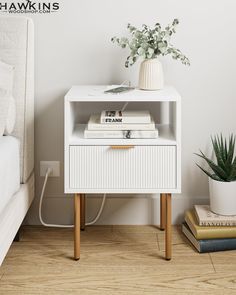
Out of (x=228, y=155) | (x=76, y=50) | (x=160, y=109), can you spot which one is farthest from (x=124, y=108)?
(x=228, y=155)

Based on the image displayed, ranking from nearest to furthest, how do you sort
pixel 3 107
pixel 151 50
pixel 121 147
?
pixel 3 107, pixel 121 147, pixel 151 50

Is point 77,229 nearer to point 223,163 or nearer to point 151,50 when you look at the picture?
point 223,163

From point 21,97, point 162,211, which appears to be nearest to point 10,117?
point 21,97

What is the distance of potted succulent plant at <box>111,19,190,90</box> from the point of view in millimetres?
2475

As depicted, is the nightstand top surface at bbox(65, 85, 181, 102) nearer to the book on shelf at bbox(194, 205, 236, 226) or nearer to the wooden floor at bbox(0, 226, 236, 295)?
the book on shelf at bbox(194, 205, 236, 226)

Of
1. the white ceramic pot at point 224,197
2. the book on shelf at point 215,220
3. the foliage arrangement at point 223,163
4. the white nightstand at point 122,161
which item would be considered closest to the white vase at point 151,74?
the white nightstand at point 122,161

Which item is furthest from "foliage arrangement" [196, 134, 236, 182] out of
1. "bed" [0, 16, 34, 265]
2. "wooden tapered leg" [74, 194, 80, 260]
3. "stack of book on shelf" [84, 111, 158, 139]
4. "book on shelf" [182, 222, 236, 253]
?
"bed" [0, 16, 34, 265]

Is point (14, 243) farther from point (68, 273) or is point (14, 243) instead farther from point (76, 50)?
point (76, 50)

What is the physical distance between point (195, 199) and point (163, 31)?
2.85 feet

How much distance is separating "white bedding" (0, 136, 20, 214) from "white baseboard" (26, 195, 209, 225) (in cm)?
43

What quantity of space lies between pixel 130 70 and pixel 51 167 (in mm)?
621

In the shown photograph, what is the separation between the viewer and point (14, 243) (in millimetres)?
2592

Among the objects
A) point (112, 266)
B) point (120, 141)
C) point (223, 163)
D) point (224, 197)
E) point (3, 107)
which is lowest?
point (112, 266)

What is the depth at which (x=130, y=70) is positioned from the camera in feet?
8.96
